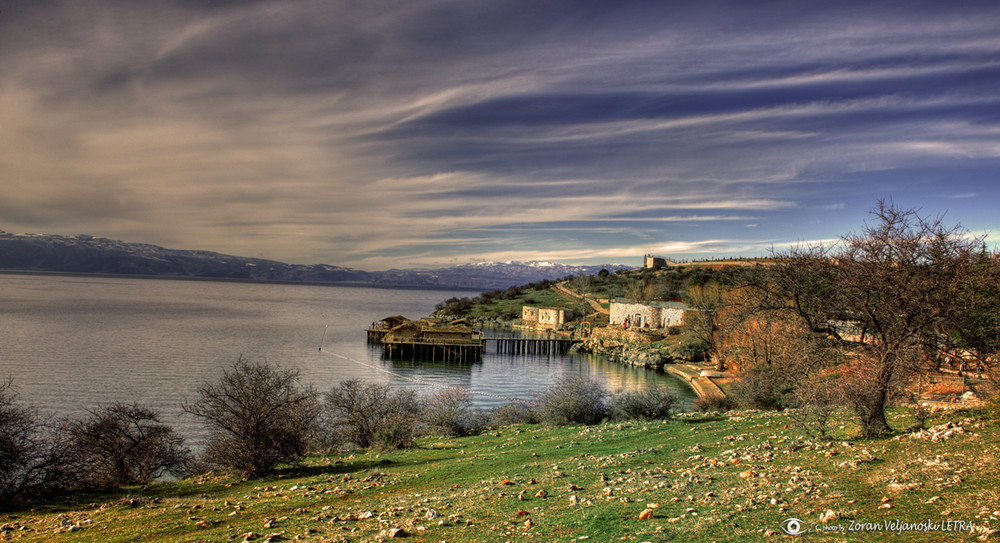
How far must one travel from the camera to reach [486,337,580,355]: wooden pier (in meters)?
74.9

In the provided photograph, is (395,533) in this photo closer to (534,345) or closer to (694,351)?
(694,351)

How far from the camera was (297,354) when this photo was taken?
194ft

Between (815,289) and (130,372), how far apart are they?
48.2 meters

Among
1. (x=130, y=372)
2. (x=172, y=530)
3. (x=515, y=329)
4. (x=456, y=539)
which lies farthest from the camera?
(x=515, y=329)

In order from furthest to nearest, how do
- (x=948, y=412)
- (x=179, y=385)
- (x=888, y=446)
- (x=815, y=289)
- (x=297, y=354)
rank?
(x=297, y=354) < (x=179, y=385) < (x=815, y=289) < (x=948, y=412) < (x=888, y=446)

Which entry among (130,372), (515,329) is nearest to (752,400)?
(130,372)

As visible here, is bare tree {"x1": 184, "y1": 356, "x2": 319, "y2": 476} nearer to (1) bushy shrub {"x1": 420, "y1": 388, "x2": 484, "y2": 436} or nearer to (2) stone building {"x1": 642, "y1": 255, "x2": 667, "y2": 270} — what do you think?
(1) bushy shrub {"x1": 420, "y1": 388, "x2": 484, "y2": 436}

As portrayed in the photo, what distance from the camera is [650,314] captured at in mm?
76812

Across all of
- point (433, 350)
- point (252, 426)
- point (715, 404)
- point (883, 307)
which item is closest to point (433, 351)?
point (433, 350)

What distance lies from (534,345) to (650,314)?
57.0 feet

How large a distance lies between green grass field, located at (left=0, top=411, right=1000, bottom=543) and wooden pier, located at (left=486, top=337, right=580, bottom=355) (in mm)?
58928

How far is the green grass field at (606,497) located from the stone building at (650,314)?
59497mm

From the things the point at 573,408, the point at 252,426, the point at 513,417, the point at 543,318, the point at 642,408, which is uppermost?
the point at 252,426

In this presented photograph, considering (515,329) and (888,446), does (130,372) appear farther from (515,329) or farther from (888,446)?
(515,329)
